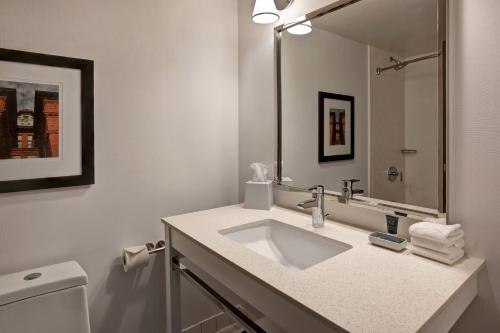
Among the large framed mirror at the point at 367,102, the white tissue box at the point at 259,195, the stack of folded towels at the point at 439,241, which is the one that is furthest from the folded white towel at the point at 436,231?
the white tissue box at the point at 259,195

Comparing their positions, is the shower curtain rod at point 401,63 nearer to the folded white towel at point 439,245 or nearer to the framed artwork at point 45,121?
the folded white towel at point 439,245

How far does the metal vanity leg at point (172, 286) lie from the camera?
56.7 inches

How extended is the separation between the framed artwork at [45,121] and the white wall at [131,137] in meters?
0.05

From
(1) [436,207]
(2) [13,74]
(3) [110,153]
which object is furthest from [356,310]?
(2) [13,74]

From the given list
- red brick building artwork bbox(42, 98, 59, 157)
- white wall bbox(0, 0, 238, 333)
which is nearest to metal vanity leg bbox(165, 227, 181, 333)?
white wall bbox(0, 0, 238, 333)

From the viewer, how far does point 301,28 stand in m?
1.54

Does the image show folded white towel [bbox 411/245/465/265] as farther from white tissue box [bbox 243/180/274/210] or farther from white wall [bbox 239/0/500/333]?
white tissue box [bbox 243/180/274/210]

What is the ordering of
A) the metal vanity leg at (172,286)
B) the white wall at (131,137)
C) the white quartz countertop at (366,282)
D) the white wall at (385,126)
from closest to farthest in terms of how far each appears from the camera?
the white quartz countertop at (366,282) < the white wall at (385,126) < the white wall at (131,137) < the metal vanity leg at (172,286)

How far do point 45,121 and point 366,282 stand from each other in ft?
4.45

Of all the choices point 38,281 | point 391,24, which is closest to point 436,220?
point 391,24

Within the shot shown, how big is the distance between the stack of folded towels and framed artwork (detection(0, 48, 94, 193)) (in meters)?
1.34

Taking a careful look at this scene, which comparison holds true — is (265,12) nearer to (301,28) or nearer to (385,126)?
(301,28)

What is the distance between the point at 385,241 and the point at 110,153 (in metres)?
1.24

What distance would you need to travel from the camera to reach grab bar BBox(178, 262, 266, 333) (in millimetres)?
979
